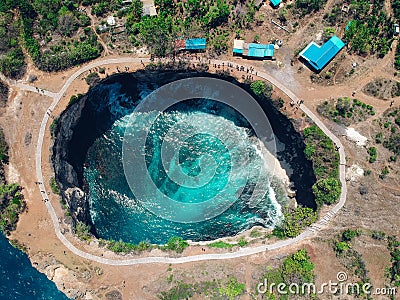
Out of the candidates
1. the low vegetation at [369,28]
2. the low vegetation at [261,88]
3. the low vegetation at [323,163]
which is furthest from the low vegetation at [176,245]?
the low vegetation at [369,28]

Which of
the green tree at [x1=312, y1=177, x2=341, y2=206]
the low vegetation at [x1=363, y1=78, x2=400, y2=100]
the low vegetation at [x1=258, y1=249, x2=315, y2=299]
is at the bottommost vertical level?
the low vegetation at [x1=258, y1=249, x2=315, y2=299]

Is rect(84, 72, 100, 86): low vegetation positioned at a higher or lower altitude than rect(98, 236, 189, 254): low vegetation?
higher

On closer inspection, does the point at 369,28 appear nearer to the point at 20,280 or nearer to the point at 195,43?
the point at 195,43

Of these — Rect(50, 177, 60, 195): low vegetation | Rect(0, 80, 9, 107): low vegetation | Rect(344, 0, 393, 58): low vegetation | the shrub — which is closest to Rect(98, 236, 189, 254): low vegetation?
the shrub

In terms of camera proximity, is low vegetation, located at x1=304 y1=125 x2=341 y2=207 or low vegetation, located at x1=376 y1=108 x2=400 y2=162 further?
low vegetation, located at x1=304 y1=125 x2=341 y2=207

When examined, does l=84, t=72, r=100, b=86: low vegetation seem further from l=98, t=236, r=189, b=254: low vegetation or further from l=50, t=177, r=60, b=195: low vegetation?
l=98, t=236, r=189, b=254: low vegetation

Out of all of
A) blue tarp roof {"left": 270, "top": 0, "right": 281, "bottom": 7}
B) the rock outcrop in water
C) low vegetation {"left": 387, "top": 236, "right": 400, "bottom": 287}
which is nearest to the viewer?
low vegetation {"left": 387, "top": 236, "right": 400, "bottom": 287}

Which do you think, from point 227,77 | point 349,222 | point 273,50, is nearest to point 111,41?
point 227,77
